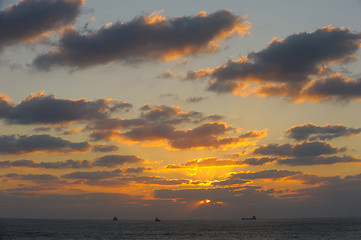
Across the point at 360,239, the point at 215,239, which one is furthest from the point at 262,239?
the point at 360,239

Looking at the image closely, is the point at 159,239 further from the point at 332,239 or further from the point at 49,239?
the point at 332,239

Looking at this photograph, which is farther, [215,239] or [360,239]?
[215,239]

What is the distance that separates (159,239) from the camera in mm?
168375

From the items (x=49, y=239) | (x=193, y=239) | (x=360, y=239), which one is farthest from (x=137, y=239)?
(x=360, y=239)

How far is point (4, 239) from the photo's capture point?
16612 cm

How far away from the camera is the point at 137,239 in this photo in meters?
168

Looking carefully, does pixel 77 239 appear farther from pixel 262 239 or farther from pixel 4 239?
pixel 262 239

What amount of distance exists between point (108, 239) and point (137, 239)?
466 inches

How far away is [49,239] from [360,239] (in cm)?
12053

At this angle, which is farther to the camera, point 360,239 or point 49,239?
point 49,239

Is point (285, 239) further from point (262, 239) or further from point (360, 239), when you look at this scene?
point (360, 239)

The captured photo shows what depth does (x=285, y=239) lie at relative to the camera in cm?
16625

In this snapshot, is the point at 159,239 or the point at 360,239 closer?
the point at 360,239

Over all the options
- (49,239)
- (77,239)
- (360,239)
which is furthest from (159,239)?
(360,239)
